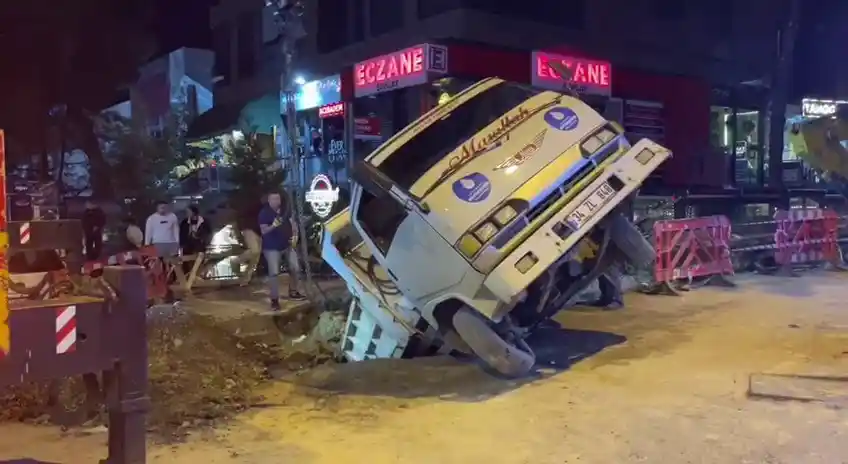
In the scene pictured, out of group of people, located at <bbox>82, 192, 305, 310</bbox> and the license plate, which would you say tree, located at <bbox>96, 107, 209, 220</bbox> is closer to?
group of people, located at <bbox>82, 192, 305, 310</bbox>

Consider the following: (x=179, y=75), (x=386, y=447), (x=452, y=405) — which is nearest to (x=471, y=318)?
(x=452, y=405)

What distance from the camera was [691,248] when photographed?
13578mm

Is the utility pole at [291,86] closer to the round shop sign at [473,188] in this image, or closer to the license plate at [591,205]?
the round shop sign at [473,188]

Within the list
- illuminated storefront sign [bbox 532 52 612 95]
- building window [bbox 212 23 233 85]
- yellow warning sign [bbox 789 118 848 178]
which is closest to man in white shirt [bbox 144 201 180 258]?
illuminated storefront sign [bbox 532 52 612 95]

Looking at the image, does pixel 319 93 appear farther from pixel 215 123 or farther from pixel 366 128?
pixel 215 123

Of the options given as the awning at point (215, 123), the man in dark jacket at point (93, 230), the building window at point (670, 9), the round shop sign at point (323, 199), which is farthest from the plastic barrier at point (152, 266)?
the building window at point (670, 9)

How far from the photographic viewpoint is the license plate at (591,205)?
24.6 feet

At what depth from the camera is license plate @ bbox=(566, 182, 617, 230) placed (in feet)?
24.6

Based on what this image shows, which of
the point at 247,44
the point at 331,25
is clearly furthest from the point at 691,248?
the point at 247,44

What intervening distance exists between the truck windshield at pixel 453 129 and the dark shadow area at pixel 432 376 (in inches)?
76.4

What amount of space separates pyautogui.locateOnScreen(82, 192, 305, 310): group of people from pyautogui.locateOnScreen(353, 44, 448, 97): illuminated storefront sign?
188 inches

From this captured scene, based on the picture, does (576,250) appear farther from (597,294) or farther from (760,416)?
(597,294)

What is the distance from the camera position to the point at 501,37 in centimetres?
1878

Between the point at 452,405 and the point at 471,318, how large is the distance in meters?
0.89
